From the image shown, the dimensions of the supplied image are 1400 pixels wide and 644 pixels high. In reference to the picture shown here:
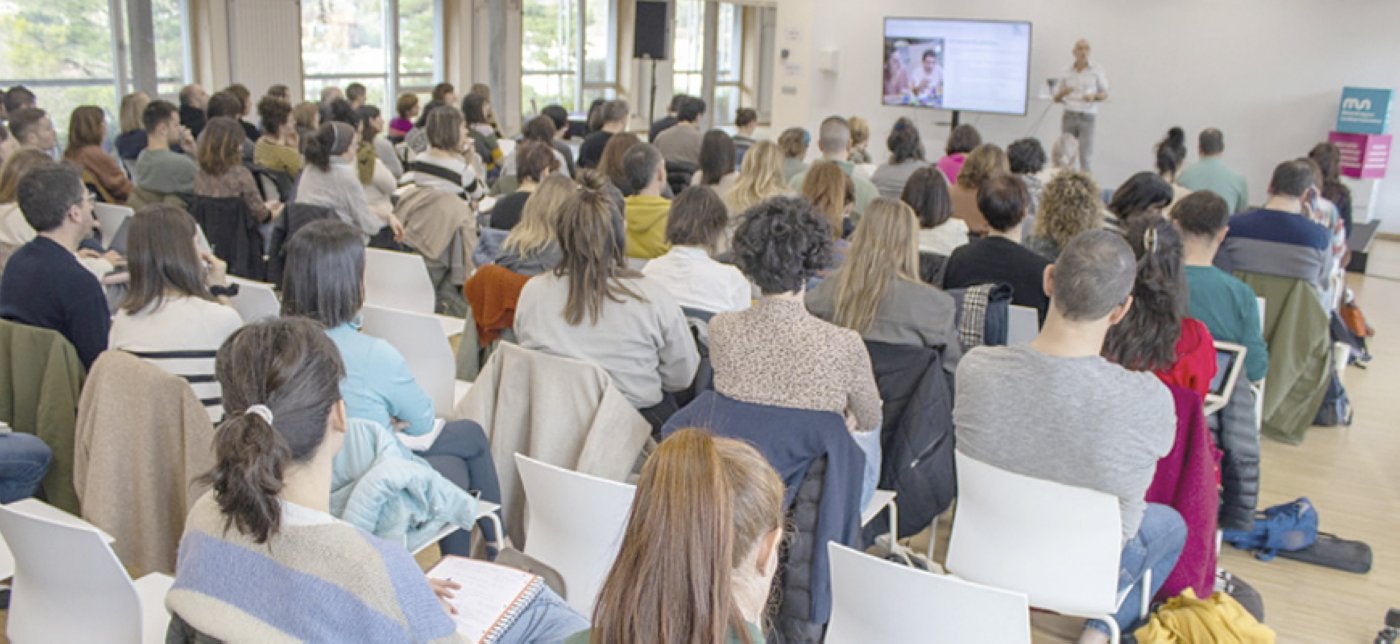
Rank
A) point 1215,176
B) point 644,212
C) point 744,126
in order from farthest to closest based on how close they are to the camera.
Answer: point 744,126 < point 1215,176 < point 644,212

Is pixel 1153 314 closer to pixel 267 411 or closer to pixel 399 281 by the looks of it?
pixel 267 411

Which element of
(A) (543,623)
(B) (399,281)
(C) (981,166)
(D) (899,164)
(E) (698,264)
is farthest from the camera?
(D) (899,164)

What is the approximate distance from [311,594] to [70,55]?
32.7 feet

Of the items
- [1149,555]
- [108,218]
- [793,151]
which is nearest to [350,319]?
[1149,555]

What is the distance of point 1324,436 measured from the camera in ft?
17.7

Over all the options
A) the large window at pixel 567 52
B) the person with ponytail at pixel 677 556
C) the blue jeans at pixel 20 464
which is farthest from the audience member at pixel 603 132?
the large window at pixel 567 52

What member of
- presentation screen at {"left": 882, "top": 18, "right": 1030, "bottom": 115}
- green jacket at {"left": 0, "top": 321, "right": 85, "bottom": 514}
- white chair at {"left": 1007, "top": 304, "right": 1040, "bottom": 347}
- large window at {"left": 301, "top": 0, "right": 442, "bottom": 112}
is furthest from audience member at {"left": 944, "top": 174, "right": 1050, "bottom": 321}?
large window at {"left": 301, "top": 0, "right": 442, "bottom": 112}

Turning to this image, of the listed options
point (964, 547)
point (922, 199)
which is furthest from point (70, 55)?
point (964, 547)

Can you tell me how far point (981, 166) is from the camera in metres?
5.94

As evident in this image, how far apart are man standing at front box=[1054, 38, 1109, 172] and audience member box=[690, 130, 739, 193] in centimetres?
600

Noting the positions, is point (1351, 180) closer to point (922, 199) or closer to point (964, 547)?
point (922, 199)

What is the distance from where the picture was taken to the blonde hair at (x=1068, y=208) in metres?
4.67

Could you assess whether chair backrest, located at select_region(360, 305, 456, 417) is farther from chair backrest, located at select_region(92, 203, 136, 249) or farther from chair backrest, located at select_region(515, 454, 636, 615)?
chair backrest, located at select_region(92, 203, 136, 249)

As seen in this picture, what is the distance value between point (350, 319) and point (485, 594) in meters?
1.01
